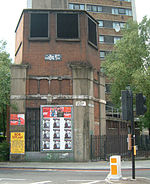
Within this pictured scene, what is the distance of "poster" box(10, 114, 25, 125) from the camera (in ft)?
65.6

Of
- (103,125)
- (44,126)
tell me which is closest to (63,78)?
(44,126)

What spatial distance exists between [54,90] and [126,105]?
1072 cm

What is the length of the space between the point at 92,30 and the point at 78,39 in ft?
8.36

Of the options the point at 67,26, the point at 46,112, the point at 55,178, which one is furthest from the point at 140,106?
the point at 67,26

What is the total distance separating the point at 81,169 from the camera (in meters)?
15.9

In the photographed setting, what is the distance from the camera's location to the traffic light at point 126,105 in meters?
10.6

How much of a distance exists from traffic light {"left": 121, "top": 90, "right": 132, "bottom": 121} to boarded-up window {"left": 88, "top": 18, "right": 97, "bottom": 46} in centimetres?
1309

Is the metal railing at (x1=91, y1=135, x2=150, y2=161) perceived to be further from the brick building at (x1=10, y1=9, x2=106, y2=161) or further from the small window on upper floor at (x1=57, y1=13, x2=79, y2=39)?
the small window on upper floor at (x1=57, y1=13, x2=79, y2=39)

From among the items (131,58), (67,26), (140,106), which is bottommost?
(140,106)

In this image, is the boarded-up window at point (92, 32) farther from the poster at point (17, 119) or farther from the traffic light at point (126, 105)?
the traffic light at point (126, 105)

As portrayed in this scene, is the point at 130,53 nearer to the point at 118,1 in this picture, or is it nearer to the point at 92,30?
the point at 92,30

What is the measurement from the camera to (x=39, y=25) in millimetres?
21812

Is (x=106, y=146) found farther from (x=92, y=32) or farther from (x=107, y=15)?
(x=107, y=15)

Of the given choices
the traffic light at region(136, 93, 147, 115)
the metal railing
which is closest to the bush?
the metal railing
